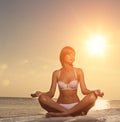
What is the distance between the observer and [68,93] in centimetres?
1156

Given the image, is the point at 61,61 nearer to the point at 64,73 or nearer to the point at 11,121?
the point at 64,73

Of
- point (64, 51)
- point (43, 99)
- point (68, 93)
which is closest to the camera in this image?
point (43, 99)

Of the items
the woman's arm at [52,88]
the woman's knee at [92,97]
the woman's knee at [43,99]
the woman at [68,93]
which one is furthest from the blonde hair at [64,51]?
the woman's knee at [92,97]

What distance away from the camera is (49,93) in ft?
38.2

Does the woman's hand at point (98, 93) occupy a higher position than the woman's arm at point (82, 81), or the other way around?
the woman's arm at point (82, 81)

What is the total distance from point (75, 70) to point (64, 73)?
322 millimetres

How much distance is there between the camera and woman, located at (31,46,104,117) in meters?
11.3

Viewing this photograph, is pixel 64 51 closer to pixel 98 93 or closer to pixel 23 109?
pixel 98 93

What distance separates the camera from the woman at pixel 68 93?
11266 mm

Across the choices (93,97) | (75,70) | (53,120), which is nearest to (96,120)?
(53,120)

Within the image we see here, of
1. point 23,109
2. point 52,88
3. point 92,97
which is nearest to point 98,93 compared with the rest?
point 92,97

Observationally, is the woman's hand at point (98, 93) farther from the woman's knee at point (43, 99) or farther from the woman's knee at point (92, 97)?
the woman's knee at point (43, 99)

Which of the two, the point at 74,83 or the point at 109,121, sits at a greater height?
the point at 74,83

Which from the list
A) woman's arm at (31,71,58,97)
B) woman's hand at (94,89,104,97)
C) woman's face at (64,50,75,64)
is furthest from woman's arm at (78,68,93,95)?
woman's arm at (31,71,58,97)
